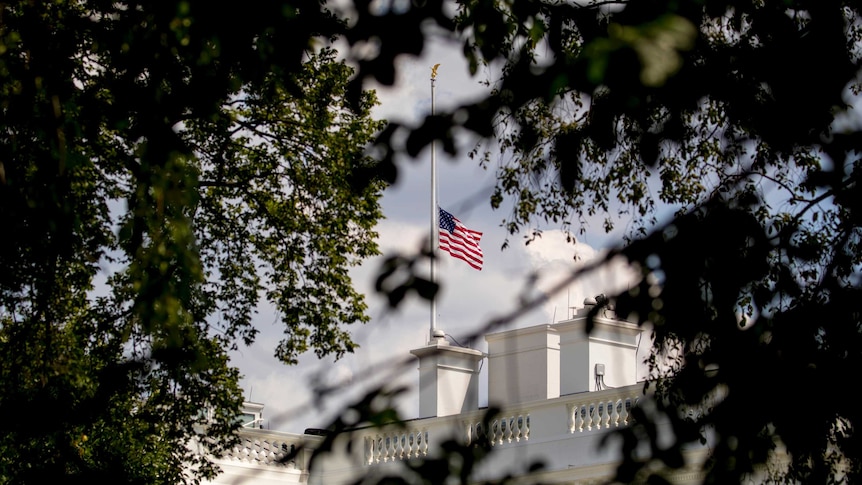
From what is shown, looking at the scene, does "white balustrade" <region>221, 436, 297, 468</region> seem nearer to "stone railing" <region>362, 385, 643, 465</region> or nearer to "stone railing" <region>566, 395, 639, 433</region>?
"stone railing" <region>362, 385, 643, 465</region>

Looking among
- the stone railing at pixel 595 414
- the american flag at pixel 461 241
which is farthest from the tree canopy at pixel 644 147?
the american flag at pixel 461 241

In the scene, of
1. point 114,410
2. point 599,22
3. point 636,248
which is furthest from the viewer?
point 114,410

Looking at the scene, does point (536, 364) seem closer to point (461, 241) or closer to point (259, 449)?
point (461, 241)

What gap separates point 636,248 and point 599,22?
178cm

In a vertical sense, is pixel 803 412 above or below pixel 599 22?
below

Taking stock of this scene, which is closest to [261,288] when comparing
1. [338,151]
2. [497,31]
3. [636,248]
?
[338,151]

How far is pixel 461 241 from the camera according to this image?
24891 mm

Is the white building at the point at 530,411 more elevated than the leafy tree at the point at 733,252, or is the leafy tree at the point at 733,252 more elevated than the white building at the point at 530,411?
the white building at the point at 530,411

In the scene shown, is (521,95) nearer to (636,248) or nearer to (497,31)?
(636,248)

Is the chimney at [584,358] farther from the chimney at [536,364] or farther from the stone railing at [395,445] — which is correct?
the stone railing at [395,445]

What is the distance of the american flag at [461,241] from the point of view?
24.6m

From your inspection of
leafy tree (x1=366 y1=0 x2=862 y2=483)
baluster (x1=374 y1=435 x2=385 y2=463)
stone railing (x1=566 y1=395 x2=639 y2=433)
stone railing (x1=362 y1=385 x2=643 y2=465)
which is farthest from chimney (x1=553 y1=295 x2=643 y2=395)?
leafy tree (x1=366 y1=0 x2=862 y2=483)

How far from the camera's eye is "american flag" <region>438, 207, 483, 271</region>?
2456 centimetres

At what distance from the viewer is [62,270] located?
41.8ft
